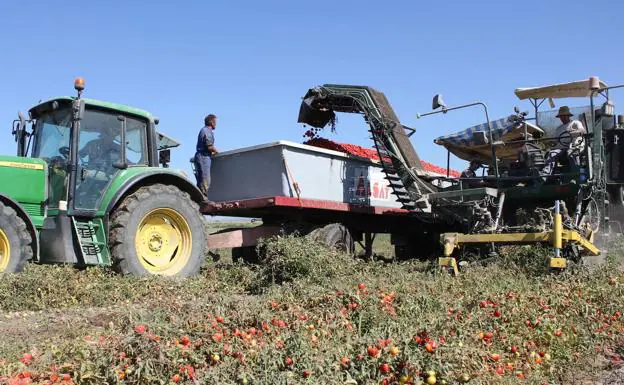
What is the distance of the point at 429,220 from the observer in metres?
10.2

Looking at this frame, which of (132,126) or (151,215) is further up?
(132,126)

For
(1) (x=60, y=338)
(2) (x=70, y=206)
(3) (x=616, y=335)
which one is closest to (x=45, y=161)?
(2) (x=70, y=206)

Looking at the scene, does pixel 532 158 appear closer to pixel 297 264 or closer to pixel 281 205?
pixel 281 205

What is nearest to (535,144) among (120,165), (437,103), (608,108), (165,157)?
(608,108)

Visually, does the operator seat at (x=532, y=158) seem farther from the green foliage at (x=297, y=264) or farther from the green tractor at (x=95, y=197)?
the green tractor at (x=95, y=197)

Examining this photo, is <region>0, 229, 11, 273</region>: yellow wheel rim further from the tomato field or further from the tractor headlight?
the tractor headlight

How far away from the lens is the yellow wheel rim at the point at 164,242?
771 cm

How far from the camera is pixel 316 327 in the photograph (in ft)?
14.0

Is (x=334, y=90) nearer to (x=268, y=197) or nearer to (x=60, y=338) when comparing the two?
(x=268, y=197)

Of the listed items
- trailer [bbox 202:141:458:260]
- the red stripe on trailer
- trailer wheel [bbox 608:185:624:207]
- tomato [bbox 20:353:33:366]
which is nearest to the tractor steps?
trailer [bbox 202:141:458:260]

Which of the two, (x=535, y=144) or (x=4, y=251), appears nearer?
(x=4, y=251)

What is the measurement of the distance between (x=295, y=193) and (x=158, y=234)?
2.04 metres

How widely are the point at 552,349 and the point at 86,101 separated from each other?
588cm

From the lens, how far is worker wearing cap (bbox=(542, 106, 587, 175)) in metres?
8.61
